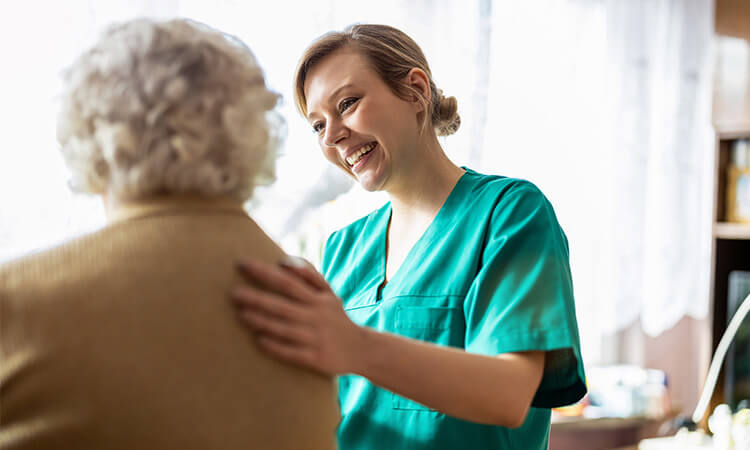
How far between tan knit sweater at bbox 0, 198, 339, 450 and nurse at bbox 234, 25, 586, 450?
37 millimetres

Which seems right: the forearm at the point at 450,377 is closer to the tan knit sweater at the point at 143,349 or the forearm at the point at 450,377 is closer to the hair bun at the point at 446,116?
the tan knit sweater at the point at 143,349

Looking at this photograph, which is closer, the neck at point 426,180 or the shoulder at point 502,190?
the shoulder at point 502,190

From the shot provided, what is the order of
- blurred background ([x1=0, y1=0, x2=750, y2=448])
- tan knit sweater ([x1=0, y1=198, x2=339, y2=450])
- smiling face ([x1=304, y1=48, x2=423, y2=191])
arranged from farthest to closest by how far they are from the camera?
blurred background ([x1=0, y1=0, x2=750, y2=448]) < smiling face ([x1=304, y1=48, x2=423, y2=191]) < tan knit sweater ([x1=0, y1=198, x2=339, y2=450])

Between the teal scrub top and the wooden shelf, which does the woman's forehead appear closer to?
the teal scrub top

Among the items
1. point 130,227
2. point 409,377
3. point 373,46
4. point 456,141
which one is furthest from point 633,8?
point 130,227

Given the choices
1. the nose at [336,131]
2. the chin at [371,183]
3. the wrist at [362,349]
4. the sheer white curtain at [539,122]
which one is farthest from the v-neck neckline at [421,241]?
the sheer white curtain at [539,122]

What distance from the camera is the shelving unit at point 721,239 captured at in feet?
9.61

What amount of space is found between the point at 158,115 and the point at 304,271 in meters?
0.22

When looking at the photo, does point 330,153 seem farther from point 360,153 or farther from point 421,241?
point 421,241

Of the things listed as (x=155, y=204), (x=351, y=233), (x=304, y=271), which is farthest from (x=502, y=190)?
(x=155, y=204)

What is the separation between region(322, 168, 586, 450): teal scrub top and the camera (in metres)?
1.03

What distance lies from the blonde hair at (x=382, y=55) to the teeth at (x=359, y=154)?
0.11 meters

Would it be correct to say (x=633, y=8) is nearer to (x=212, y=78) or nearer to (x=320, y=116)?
(x=320, y=116)

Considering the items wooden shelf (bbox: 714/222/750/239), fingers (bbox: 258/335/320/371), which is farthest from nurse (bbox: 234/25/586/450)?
wooden shelf (bbox: 714/222/750/239)
